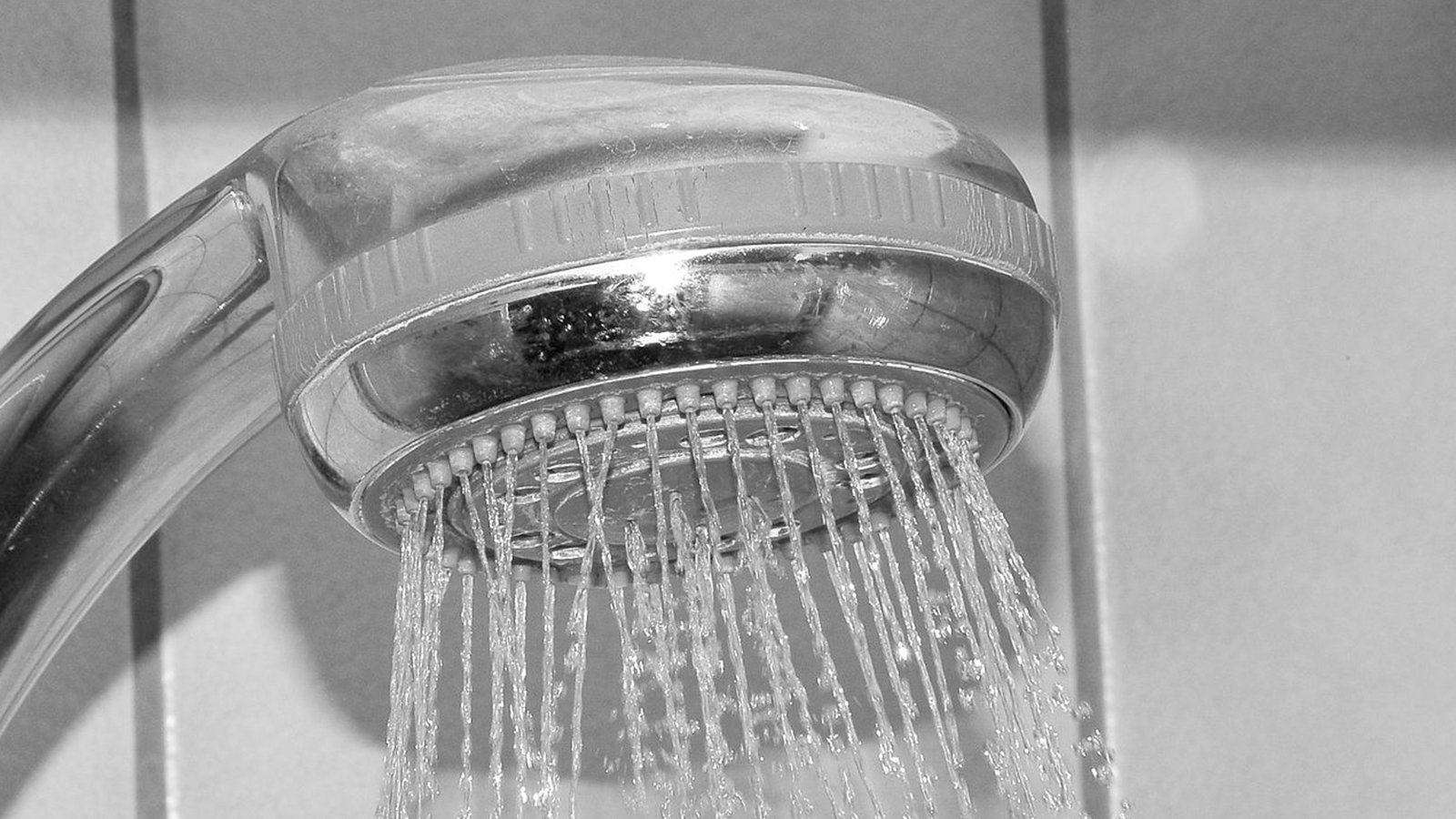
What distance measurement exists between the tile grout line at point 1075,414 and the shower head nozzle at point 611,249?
10.1 inches

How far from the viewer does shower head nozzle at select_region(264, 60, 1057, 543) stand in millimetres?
225

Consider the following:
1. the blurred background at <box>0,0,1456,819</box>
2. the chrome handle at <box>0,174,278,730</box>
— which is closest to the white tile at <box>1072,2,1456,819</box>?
the blurred background at <box>0,0,1456,819</box>

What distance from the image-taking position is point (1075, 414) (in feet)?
1.65

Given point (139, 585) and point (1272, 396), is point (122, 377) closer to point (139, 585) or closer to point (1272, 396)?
point (139, 585)

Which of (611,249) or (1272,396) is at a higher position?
(611,249)

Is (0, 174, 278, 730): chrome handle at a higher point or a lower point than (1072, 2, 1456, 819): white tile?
higher

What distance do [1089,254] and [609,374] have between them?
0.30 metres

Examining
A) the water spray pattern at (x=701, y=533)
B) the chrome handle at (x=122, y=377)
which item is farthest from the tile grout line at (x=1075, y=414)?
the chrome handle at (x=122, y=377)

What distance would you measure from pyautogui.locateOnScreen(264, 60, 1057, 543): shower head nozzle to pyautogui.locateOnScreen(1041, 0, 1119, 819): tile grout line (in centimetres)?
26

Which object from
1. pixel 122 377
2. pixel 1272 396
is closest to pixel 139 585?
pixel 122 377

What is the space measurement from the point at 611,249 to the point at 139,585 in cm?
24

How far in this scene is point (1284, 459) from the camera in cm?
50

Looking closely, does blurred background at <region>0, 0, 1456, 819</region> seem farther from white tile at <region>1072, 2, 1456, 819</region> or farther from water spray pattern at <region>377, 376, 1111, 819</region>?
water spray pattern at <region>377, 376, 1111, 819</region>

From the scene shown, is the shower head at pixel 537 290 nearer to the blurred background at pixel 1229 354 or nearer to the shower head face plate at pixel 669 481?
the shower head face plate at pixel 669 481
